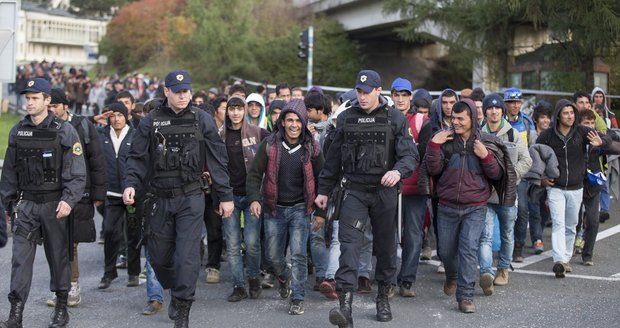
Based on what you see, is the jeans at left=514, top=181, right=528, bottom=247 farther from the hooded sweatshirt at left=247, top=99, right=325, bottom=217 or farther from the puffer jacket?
the hooded sweatshirt at left=247, top=99, right=325, bottom=217

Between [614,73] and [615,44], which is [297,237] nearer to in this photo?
[615,44]

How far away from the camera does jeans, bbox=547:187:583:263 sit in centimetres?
898

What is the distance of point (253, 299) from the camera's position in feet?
26.5

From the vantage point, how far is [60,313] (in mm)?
7109

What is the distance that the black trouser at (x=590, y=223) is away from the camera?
31.1 ft

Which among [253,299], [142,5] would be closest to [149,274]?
[253,299]

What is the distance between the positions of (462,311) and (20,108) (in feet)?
87.0

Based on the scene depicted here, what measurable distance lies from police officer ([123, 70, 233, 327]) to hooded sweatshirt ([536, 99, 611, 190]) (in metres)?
3.92

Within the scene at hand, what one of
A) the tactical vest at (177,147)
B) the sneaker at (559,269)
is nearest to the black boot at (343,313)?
the tactical vest at (177,147)

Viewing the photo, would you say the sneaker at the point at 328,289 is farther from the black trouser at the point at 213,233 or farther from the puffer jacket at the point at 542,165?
the puffer jacket at the point at 542,165

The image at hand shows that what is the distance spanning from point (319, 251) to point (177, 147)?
2011 mm

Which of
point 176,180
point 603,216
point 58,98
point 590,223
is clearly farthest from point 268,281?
point 603,216

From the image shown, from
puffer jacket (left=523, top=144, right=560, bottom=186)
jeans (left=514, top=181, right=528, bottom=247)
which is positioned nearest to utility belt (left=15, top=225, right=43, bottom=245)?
puffer jacket (left=523, top=144, right=560, bottom=186)

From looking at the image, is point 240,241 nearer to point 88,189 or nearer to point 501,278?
point 88,189
